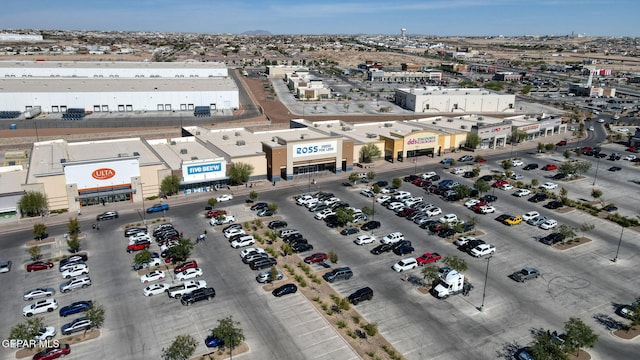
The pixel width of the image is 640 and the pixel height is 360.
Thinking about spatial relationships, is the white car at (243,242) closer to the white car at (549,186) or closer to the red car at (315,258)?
the red car at (315,258)

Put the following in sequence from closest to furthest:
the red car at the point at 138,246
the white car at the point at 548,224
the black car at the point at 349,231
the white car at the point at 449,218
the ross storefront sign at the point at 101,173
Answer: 1. the red car at the point at 138,246
2. the black car at the point at 349,231
3. the white car at the point at 548,224
4. the white car at the point at 449,218
5. the ross storefront sign at the point at 101,173

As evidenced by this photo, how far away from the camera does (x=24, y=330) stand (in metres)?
24.9

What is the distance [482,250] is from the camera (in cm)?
3772

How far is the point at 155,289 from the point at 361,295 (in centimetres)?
1409

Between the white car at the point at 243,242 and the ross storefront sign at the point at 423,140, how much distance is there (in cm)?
3400

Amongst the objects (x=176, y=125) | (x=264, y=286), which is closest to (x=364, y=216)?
(x=264, y=286)

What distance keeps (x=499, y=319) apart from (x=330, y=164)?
112 feet

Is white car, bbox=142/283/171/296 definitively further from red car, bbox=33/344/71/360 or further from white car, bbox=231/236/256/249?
white car, bbox=231/236/256/249

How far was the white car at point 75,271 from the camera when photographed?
33656 millimetres

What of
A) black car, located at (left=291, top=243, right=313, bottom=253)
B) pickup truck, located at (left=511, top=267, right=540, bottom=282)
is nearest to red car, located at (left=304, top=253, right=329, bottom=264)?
black car, located at (left=291, top=243, right=313, bottom=253)

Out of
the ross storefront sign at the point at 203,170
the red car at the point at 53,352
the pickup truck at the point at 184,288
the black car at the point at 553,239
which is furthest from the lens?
the ross storefront sign at the point at 203,170

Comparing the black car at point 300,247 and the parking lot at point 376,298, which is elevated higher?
the black car at point 300,247

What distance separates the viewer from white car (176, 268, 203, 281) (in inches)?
1313

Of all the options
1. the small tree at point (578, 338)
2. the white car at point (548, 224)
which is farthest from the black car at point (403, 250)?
the small tree at point (578, 338)
